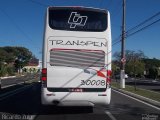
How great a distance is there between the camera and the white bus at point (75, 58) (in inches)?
543

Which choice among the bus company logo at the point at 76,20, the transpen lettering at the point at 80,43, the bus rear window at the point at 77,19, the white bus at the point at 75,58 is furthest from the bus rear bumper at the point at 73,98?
the bus company logo at the point at 76,20

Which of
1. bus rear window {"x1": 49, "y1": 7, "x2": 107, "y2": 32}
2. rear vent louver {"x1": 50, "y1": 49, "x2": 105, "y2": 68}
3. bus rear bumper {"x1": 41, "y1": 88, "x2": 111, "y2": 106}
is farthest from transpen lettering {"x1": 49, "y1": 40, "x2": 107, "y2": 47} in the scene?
bus rear bumper {"x1": 41, "y1": 88, "x2": 111, "y2": 106}

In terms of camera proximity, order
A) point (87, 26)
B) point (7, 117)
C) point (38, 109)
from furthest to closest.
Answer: point (38, 109) → point (87, 26) → point (7, 117)

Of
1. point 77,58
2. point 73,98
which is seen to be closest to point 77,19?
point 77,58

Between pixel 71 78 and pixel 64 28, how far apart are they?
194 cm

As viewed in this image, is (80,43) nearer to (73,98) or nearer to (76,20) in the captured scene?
(76,20)

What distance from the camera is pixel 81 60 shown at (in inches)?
552

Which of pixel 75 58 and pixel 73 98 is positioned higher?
pixel 75 58

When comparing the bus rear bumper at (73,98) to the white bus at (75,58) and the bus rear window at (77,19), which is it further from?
the bus rear window at (77,19)

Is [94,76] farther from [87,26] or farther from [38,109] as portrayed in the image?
[38,109]

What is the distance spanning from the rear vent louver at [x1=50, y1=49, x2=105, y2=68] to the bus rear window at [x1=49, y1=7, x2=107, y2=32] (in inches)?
35.4

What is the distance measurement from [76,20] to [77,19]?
6cm

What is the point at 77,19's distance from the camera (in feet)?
46.6

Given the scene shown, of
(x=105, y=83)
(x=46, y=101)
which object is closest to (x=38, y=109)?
(x=46, y=101)
